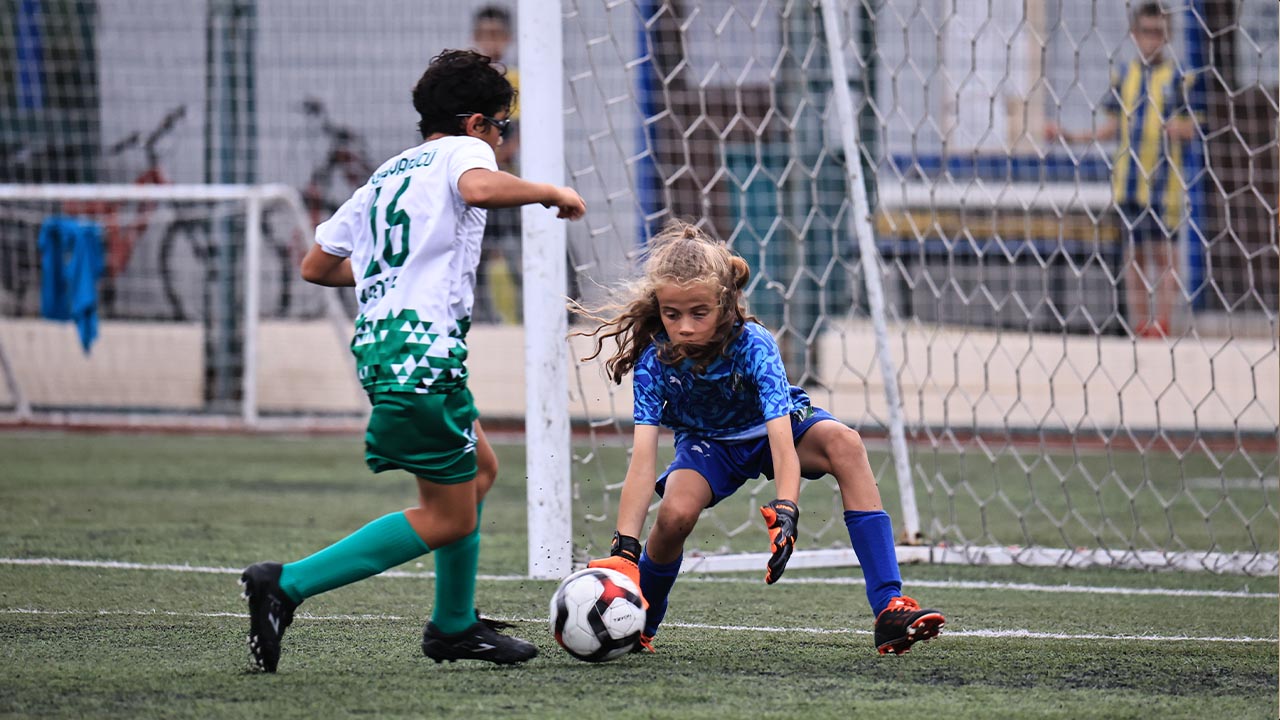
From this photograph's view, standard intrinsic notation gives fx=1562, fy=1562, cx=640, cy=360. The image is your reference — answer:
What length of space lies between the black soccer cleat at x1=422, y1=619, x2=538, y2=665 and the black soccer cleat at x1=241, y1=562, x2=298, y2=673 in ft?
1.04

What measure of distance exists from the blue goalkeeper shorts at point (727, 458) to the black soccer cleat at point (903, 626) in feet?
1.49

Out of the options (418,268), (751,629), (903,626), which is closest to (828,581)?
(751,629)

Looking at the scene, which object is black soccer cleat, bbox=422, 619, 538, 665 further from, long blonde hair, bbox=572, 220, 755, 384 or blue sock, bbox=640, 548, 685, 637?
long blonde hair, bbox=572, 220, 755, 384

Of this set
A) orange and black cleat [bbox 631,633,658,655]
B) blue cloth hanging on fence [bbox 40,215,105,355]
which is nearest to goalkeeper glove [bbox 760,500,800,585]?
orange and black cleat [bbox 631,633,658,655]

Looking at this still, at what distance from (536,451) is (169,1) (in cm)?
781

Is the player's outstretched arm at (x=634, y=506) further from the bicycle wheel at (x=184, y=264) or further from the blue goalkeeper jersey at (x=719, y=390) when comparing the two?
the bicycle wheel at (x=184, y=264)

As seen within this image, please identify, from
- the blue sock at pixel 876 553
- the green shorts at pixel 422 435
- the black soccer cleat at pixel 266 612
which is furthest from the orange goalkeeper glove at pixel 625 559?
the black soccer cleat at pixel 266 612

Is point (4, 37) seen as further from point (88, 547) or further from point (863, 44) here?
point (88, 547)

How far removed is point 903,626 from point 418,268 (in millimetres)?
1316

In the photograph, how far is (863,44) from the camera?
9.12 m

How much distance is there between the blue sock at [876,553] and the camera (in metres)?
3.63

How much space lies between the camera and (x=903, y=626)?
3.44m

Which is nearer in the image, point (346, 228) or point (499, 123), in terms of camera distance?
point (346, 228)

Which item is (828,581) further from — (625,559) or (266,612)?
(266,612)
